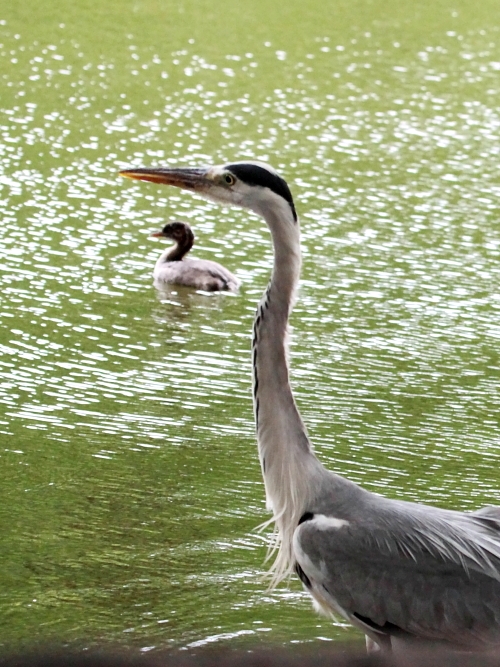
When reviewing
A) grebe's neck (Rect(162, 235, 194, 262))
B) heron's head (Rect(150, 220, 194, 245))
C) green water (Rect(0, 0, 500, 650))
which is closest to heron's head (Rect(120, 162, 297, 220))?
green water (Rect(0, 0, 500, 650))

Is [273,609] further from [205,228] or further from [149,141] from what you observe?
[149,141]

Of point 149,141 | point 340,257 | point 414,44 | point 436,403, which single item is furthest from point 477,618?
point 414,44

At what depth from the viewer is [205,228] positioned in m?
12.7

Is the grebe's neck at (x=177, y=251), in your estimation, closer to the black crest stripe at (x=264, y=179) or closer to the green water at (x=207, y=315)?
the green water at (x=207, y=315)

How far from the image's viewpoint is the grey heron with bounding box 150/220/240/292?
1063cm

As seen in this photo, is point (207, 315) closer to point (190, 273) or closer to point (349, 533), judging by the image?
point (190, 273)

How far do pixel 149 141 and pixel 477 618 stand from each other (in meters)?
11.1

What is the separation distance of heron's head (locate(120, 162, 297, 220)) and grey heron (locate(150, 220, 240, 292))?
5.79 m

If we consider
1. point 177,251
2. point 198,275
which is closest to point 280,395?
point 198,275

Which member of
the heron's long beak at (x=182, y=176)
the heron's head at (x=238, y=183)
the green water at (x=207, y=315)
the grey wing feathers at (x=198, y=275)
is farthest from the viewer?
the grey wing feathers at (x=198, y=275)

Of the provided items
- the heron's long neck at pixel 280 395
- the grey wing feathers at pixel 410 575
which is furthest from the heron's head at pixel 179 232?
the grey wing feathers at pixel 410 575

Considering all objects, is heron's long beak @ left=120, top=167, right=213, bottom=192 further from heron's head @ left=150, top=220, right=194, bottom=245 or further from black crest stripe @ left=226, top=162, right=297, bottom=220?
heron's head @ left=150, top=220, right=194, bottom=245

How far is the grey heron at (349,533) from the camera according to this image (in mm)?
4230

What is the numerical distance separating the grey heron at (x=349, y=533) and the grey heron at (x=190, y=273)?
593 centimetres
